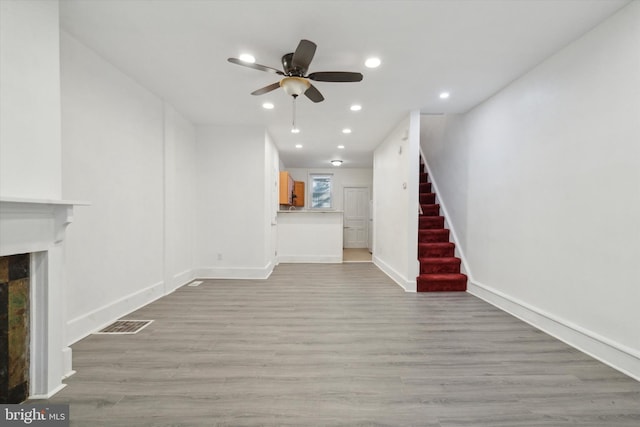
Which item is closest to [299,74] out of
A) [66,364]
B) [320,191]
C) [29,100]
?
[29,100]

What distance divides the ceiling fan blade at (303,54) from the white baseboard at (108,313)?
3012 millimetres

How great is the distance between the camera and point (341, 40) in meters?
2.23

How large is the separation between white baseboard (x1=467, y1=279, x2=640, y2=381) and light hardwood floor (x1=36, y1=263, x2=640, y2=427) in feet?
0.32

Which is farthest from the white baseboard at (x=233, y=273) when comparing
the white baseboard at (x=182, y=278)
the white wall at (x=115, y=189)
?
the white wall at (x=115, y=189)

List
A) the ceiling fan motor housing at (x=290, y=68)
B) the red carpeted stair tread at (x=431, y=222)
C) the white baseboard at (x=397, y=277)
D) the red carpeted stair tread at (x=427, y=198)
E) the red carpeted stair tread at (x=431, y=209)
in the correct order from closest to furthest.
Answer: the ceiling fan motor housing at (x=290, y=68) → the white baseboard at (x=397, y=277) → the red carpeted stair tread at (x=431, y=222) → the red carpeted stair tread at (x=431, y=209) → the red carpeted stair tread at (x=427, y=198)

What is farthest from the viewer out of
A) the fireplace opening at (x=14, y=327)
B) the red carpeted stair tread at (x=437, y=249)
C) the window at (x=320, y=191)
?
the window at (x=320, y=191)

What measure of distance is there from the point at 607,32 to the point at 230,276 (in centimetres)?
531

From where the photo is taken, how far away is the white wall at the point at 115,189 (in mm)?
2260

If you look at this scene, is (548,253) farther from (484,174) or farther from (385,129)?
(385,129)

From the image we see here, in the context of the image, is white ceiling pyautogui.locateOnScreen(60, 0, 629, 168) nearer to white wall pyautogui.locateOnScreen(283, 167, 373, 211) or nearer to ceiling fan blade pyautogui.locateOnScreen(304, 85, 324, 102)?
ceiling fan blade pyautogui.locateOnScreen(304, 85, 324, 102)

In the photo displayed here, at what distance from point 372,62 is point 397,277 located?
3.25 m

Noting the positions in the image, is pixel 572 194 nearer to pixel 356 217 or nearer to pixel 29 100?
pixel 29 100

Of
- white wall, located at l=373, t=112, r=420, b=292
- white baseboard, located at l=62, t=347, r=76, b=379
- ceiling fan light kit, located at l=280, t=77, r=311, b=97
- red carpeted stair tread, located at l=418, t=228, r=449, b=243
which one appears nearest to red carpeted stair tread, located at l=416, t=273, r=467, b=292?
white wall, located at l=373, t=112, r=420, b=292

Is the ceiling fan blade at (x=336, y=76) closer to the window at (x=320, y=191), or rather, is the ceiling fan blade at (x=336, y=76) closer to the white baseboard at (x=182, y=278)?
the white baseboard at (x=182, y=278)
